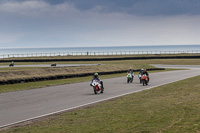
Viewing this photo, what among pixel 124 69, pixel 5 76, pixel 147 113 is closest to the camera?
pixel 147 113

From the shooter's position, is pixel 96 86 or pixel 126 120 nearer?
pixel 126 120

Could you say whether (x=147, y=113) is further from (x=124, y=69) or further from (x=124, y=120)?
(x=124, y=69)

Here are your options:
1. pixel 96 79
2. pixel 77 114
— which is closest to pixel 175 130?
pixel 77 114

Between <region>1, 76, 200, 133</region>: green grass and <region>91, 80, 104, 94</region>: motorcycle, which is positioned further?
<region>91, 80, 104, 94</region>: motorcycle

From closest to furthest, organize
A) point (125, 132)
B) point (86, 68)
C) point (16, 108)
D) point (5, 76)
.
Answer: point (125, 132) < point (16, 108) < point (5, 76) < point (86, 68)

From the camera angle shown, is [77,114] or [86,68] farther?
[86,68]

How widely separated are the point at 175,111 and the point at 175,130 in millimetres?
3878

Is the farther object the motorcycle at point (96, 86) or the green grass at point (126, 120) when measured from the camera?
the motorcycle at point (96, 86)

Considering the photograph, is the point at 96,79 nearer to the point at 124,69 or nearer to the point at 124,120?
the point at 124,120

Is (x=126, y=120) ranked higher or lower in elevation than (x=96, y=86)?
lower

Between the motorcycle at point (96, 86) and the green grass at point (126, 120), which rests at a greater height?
the motorcycle at point (96, 86)

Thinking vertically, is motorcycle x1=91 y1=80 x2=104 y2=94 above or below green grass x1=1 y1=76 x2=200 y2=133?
above

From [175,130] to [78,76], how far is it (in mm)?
31291

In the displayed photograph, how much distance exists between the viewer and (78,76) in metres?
41.1
